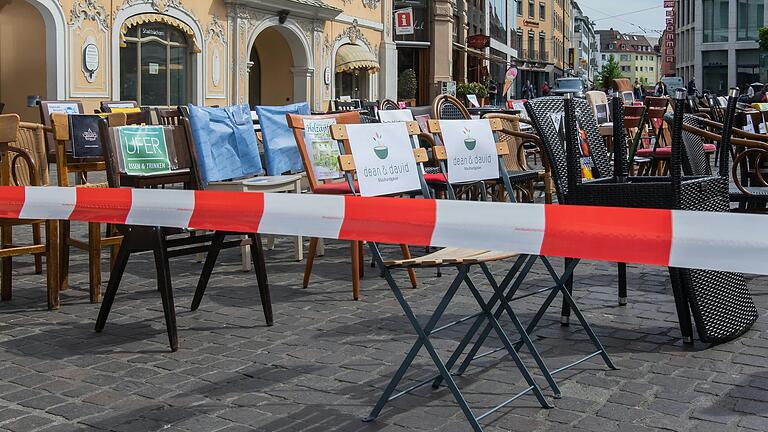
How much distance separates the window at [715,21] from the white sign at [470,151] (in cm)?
7800

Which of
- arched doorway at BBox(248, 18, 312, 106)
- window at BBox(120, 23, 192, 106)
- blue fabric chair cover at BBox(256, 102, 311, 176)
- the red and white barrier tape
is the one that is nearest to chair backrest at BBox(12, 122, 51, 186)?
the red and white barrier tape

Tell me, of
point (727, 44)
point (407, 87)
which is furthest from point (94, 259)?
point (727, 44)

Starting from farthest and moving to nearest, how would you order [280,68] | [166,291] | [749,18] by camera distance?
[749,18], [280,68], [166,291]

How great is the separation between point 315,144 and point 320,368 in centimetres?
268

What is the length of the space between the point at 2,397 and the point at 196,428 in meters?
0.94

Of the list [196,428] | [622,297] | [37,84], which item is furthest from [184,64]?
[196,428]

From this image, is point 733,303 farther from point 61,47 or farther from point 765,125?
point 61,47

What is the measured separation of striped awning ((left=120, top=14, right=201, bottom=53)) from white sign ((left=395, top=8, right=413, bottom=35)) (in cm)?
1418

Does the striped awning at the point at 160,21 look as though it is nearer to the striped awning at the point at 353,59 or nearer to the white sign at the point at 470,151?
the striped awning at the point at 353,59

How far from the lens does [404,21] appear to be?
120 ft

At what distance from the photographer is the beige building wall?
64.6ft

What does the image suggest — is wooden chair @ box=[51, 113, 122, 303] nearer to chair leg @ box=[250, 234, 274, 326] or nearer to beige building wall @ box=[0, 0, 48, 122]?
chair leg @ box=[250, 234, 274, 326]

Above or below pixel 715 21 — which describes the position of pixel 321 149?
below

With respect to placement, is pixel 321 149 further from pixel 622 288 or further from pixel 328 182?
pixel 622 288
